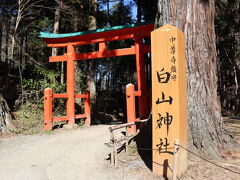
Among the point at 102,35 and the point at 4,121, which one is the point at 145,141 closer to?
the point at 4,121

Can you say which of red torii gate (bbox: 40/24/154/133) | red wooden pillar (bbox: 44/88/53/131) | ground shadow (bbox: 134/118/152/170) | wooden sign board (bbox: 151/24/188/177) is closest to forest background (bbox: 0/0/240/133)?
red wooden pillar (bbox: 44/88/53/131)

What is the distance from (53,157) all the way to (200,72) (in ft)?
11.2

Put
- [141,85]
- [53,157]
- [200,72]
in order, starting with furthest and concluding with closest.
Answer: [141,85], [53,157], [200,72]

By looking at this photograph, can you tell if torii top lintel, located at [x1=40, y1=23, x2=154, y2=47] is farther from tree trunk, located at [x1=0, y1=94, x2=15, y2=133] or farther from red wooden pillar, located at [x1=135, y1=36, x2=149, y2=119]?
tree trunk, located at [x1=0, y1=94, x2=15, y2=133]

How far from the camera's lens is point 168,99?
9.80ft

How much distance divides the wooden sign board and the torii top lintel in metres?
4.38

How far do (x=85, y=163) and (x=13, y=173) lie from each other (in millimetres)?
1251

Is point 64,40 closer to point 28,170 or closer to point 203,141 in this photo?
point 28,170

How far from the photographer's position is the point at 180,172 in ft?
9.62

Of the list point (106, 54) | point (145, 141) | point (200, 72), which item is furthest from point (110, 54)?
point (200, 72)

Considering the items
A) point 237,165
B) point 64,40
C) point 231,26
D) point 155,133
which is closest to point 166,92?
point 155,133

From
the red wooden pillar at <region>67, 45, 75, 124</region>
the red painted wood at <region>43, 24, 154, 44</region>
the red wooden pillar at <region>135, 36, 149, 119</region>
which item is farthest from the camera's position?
the red wooden pillar at <region>67, 45, 75, 124</region>

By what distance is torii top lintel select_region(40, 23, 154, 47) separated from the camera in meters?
7.50

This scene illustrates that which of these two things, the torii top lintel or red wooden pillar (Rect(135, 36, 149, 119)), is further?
the torii top lintel
